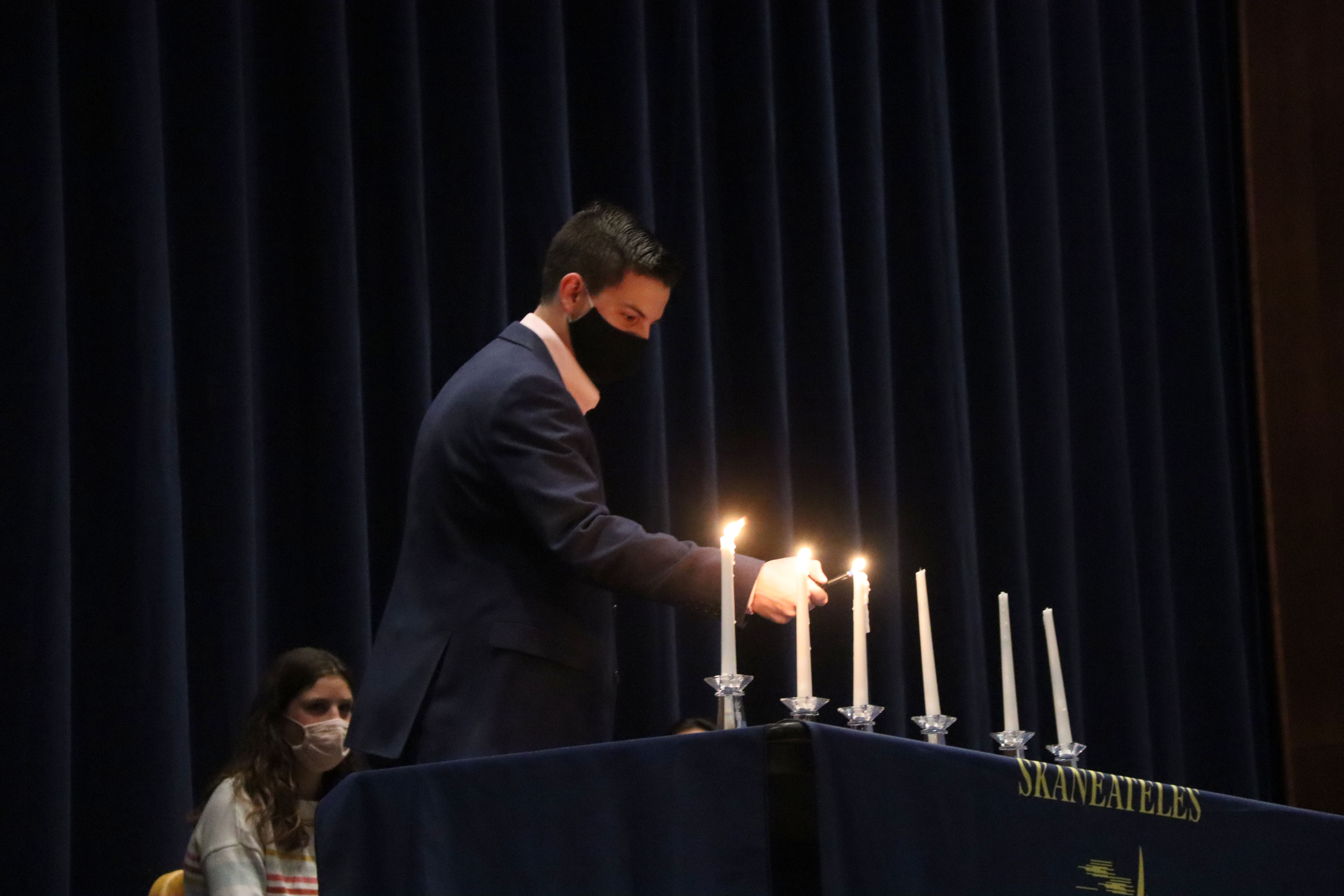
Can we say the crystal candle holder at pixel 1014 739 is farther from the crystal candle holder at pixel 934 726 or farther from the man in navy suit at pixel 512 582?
the man in navy suit at pixel 512 582

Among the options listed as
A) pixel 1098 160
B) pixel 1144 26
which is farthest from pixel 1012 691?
pixel 1144 26

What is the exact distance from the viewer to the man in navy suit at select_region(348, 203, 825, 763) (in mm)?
2029

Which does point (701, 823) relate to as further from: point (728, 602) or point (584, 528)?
point (584, 528)

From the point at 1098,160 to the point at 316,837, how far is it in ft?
10.1

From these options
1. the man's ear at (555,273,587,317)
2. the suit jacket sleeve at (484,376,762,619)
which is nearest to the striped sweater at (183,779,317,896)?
the suit jacket sleeve at (484,376,762,619)

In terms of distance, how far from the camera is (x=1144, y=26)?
13.5 feet

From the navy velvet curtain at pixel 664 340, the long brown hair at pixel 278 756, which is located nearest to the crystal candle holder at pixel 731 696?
the long brown hair at pixel 278 756

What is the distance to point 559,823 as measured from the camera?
1449 millimetres

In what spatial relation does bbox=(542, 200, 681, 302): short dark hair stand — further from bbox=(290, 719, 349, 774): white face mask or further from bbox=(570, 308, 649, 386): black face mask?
bbox=(290, 719, 349, 774): white face mask

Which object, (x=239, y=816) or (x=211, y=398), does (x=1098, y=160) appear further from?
(x=239, y=816)

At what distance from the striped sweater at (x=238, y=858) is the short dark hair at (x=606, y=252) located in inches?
38.0

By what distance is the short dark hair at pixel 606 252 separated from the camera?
235 cm

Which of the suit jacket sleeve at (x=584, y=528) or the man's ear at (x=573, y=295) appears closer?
the suit jacket sleeve at (x=584, y=528)

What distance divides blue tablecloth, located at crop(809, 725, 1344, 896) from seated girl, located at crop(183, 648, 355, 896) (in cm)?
135
